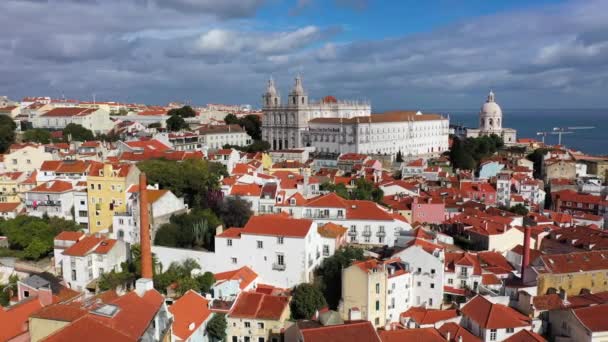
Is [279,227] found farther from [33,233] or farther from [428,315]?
[33,233]

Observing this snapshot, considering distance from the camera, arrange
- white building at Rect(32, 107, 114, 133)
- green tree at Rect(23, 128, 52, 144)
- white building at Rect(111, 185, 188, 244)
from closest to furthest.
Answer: white building at Rect(111, 185, 188, 244) < green tree at Rect(23, 128, 52, 144) < white building at Rect(32, 107, 114, 133)

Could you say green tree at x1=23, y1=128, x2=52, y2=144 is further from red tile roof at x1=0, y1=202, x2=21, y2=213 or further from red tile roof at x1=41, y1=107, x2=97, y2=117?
red tile roof at x1=0, y1=202, x2=21, y2=213

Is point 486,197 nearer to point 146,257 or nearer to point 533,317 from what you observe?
point 533,317

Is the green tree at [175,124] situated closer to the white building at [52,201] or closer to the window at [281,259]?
the white building at [52,201]

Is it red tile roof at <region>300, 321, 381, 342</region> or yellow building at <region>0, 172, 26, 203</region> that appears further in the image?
yellow building at <region>0, 172, 26, 203</region>

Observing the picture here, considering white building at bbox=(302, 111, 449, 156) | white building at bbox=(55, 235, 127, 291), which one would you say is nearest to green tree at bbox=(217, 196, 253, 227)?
white building at bbox=(55, 235, 127, 291)

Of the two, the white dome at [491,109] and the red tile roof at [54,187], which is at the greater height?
the white dome at [491,109]

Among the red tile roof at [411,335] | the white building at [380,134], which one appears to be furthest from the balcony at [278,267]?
the white building at [380,134]
